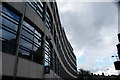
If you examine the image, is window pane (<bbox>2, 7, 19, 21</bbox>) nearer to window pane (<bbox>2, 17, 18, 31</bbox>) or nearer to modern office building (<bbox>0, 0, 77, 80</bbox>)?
modern office building (<bbox>0, 0, 77, 80</bbox>)

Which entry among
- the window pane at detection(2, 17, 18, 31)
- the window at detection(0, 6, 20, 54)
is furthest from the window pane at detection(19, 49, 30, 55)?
the window pane at detection(2, 17, 18, 31)

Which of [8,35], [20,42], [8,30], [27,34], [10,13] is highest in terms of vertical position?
[10,13]

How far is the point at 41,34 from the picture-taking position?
606 inches

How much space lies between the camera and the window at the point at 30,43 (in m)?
11.1

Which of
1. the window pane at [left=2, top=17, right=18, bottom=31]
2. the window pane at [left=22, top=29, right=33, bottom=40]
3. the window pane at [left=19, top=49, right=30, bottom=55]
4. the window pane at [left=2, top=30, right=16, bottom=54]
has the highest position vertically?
the window pane at [left=2, top=17, right=18, bottom=31]

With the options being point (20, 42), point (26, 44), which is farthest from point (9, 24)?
point (26, 44)

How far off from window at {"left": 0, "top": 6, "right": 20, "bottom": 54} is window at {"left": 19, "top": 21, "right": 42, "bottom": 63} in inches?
41.5

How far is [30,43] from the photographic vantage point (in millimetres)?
12383

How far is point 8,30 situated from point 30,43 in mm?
3269

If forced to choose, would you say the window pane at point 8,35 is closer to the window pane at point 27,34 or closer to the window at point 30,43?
the window at point 30,43

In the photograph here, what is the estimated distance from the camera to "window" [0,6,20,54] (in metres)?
9.08

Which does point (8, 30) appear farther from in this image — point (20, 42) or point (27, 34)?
point (27, 34)

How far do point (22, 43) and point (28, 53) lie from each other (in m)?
1.33

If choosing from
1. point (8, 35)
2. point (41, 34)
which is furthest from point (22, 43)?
point (41, 34)
